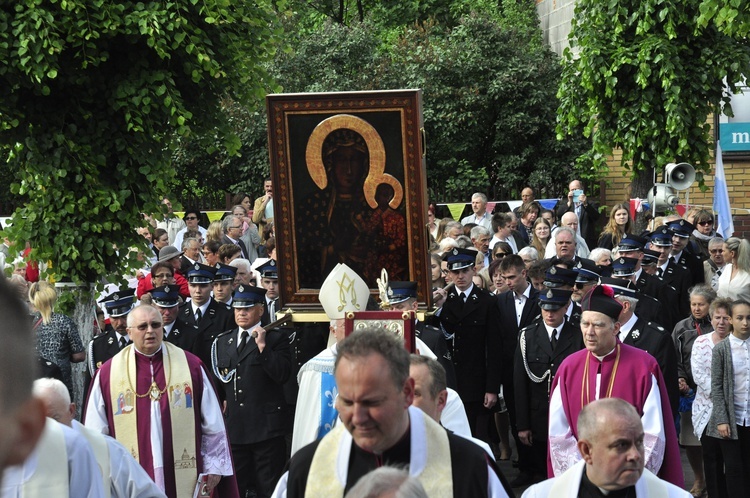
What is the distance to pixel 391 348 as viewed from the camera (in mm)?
3613

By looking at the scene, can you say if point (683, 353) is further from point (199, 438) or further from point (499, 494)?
point (499, 494)

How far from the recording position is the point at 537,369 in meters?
9.27

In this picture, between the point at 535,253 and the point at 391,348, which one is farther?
the point at 535,253

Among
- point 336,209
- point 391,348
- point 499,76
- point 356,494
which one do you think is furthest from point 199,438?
point 499,76

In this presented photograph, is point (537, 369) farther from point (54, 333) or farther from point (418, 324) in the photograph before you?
point (54, 333)

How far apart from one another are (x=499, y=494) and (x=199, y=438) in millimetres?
4139

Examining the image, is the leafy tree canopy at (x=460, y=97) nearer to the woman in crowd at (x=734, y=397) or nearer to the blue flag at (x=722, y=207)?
the blue flag at (x=722, y=207)

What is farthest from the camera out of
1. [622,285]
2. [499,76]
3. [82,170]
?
[499,76]

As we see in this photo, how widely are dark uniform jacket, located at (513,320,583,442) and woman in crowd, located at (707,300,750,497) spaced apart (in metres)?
1.19

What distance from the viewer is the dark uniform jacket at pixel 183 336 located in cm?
959

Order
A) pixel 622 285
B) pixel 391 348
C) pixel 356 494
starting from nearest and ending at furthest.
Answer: pixel 356 494 → pixel 391 348 → pixel 622 285

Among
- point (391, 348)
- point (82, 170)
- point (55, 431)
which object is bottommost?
point (55, 431)

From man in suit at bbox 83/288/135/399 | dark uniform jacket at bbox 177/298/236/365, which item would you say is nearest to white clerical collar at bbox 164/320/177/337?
dark uniform jacket at bbox 177/298/236/365

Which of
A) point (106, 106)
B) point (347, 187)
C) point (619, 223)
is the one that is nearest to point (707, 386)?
point (347, 187)
